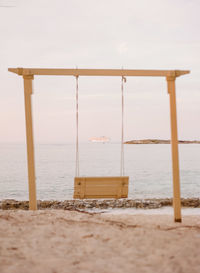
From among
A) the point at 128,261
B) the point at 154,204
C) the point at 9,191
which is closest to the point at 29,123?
the point at 128,261

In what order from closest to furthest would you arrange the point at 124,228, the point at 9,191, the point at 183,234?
the point at 183,234 < the point at 124,228 < the point at 9,191

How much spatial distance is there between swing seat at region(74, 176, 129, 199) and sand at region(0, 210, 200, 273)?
445mm

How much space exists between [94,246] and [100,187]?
1467mm

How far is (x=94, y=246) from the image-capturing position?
3.67 metres

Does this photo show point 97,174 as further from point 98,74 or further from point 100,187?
point 98,74

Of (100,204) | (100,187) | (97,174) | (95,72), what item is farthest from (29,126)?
(97,174)

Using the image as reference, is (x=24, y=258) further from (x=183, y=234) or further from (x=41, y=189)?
(x=41, y=189)

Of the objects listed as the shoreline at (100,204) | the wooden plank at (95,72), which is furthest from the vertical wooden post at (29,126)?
the shoreline at (100,204)

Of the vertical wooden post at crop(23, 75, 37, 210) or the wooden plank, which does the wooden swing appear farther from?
the vertical wooden post at crop(23, 75, 37, 210)

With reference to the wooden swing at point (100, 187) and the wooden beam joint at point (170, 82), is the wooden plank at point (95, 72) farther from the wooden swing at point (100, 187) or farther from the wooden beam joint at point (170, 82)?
the wooden swing at point (100, 187)

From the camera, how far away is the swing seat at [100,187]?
502 cm

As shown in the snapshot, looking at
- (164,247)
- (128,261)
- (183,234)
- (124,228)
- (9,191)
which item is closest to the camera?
(128,261)

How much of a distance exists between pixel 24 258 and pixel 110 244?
1.03 meters

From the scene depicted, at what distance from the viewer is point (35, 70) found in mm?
4984
